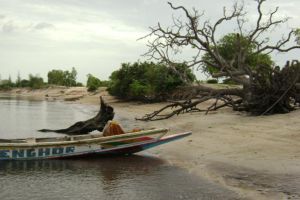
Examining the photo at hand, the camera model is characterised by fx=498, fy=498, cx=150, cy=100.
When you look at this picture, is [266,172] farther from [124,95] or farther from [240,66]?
[124,95]

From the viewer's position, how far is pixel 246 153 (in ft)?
45.6

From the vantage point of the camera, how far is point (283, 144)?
14297 millimetres

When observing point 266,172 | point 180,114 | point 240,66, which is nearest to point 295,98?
point 240,66

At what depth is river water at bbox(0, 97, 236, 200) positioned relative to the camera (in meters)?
10.4

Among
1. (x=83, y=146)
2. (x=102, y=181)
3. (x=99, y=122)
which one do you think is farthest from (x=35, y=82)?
(x=102, y=181)

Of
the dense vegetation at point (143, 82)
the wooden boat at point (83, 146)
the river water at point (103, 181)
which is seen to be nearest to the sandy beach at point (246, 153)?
the river water at point (103, 181)

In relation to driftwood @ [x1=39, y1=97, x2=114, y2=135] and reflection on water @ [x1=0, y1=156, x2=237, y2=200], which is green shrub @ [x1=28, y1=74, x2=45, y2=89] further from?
reflection on water @ [x1=0, y1=156, x2=237, y2=200]

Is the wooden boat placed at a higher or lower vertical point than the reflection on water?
higher

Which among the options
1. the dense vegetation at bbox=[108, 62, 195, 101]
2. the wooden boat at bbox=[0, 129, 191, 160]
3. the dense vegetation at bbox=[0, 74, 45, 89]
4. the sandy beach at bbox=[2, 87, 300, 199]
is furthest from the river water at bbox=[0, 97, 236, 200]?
the dense vegetation at bbox=[0, 74, 45, 89]

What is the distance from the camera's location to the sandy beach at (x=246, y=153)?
10.6m

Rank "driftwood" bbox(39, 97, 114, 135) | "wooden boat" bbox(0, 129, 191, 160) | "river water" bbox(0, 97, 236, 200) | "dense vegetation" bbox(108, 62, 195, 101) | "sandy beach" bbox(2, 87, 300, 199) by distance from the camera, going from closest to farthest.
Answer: "river water" bbox(0, 97, 236, 200)
"sandy beach" bbox(2, 87, 300, 199)
"wooden boat" bbox(0, 129, 191, 160)
"driftwood" bbox(39, 97, 114, 135)
"dense vegetation" bbox(108, 62, 195, 101)

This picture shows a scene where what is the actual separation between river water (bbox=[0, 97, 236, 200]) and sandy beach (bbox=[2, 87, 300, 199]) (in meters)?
0.56

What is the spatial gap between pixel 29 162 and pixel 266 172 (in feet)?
21.9

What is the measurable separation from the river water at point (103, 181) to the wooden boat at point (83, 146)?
216mm
